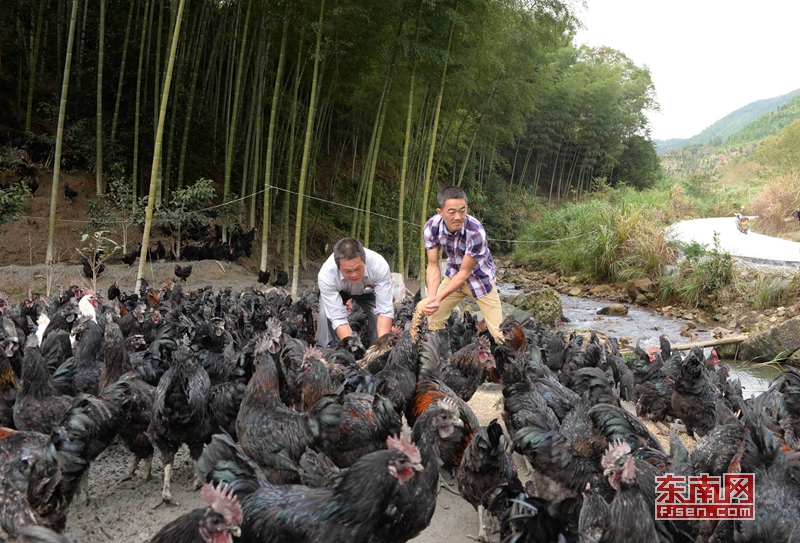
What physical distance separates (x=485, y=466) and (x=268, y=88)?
585 inches

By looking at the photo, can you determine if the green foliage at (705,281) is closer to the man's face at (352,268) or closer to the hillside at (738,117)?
the man's face at (352,268)

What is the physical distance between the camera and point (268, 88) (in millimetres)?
15578

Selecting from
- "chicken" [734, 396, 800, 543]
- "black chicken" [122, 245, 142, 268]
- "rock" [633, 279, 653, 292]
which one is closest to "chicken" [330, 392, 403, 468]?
"chicken" [734, 396, 800, 543]

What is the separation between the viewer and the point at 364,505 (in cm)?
214

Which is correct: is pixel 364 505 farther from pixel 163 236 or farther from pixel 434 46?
pixel 163 236

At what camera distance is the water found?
8.05m

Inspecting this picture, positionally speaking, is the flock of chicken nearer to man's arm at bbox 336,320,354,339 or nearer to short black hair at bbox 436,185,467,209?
man's arm at bbox 336,320,354,339

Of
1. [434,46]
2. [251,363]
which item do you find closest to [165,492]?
[251,363]

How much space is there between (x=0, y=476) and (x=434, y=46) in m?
10.4

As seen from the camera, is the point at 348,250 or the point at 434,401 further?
the point at 348,250

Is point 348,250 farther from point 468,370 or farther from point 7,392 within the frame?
point 7,392

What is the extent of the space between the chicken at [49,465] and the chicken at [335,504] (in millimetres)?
787

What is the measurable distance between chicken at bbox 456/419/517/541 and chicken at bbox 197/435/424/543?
74cm

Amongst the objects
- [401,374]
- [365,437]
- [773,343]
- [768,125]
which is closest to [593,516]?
[365,437]
